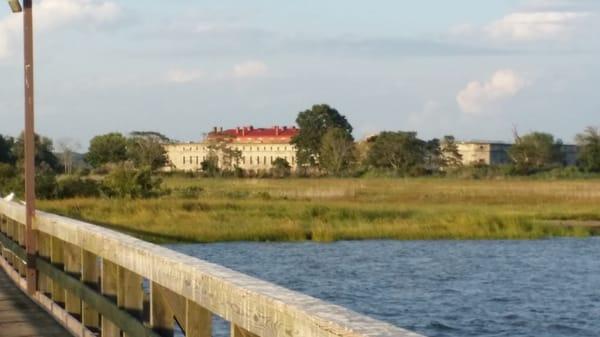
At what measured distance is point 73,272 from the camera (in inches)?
381

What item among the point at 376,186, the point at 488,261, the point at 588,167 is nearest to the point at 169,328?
the point at 488,261

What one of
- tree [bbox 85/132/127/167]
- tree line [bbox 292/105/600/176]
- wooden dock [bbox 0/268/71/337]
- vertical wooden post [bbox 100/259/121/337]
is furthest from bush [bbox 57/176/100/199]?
tree [bbox 85/132/127/167]

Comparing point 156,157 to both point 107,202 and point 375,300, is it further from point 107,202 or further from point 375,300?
point 375,300

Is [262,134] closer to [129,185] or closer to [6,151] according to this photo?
[6,151]

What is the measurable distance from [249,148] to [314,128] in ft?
134

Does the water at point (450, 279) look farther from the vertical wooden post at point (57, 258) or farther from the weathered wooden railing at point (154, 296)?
the weathered wooden railing at point (154, 296)

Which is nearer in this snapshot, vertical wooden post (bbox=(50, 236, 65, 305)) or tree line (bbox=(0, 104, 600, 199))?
vertical wooden post (bbox=(50, 236, 65, 305))

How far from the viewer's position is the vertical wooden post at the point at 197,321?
5359 millimetres

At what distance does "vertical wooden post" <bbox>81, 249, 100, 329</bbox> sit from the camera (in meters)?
8.73

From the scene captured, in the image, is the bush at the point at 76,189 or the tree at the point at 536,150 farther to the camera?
the tree at the point at 536,150

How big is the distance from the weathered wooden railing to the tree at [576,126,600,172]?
4275 inches

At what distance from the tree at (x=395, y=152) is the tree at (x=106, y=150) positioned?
30.5 m

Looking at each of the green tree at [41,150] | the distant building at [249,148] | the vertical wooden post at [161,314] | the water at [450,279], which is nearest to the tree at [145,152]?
the green tree at [41,150]

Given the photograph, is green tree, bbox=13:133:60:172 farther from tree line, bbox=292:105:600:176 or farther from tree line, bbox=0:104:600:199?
tree line, bbox=292:105:600:176
